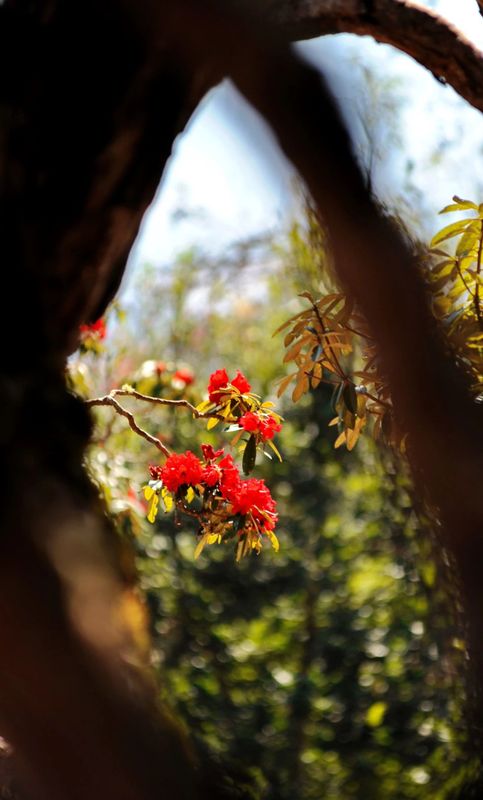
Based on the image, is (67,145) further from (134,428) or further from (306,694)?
(306,694)

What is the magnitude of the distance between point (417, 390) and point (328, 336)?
2.67 ft

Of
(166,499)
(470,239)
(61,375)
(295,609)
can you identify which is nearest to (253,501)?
(166,499)

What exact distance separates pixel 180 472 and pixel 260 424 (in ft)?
0.56

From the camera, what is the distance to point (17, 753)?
55 centimetres

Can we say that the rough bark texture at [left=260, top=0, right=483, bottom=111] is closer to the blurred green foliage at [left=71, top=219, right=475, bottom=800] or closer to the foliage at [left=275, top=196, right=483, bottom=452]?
the foliage at [left=275, top=196, right=483, bottom=452]

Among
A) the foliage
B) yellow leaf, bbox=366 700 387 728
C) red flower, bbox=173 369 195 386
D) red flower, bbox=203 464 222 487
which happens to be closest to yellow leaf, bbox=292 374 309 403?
the foliage

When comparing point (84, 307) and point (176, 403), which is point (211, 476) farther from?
point (84, 307)

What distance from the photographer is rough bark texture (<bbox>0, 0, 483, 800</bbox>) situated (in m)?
0.54

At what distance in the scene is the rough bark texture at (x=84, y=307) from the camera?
0.54m

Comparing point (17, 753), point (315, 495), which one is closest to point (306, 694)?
point (315, 495)

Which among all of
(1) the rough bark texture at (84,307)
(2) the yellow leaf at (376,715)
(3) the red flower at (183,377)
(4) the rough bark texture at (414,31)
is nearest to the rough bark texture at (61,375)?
(1) the rough bark texture at (84,307)

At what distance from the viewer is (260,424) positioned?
1.57 m

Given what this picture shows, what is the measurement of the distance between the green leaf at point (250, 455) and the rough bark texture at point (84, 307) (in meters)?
0.65

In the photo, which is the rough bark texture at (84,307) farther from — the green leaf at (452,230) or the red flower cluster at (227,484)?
the red flower cluster at (227,484)
